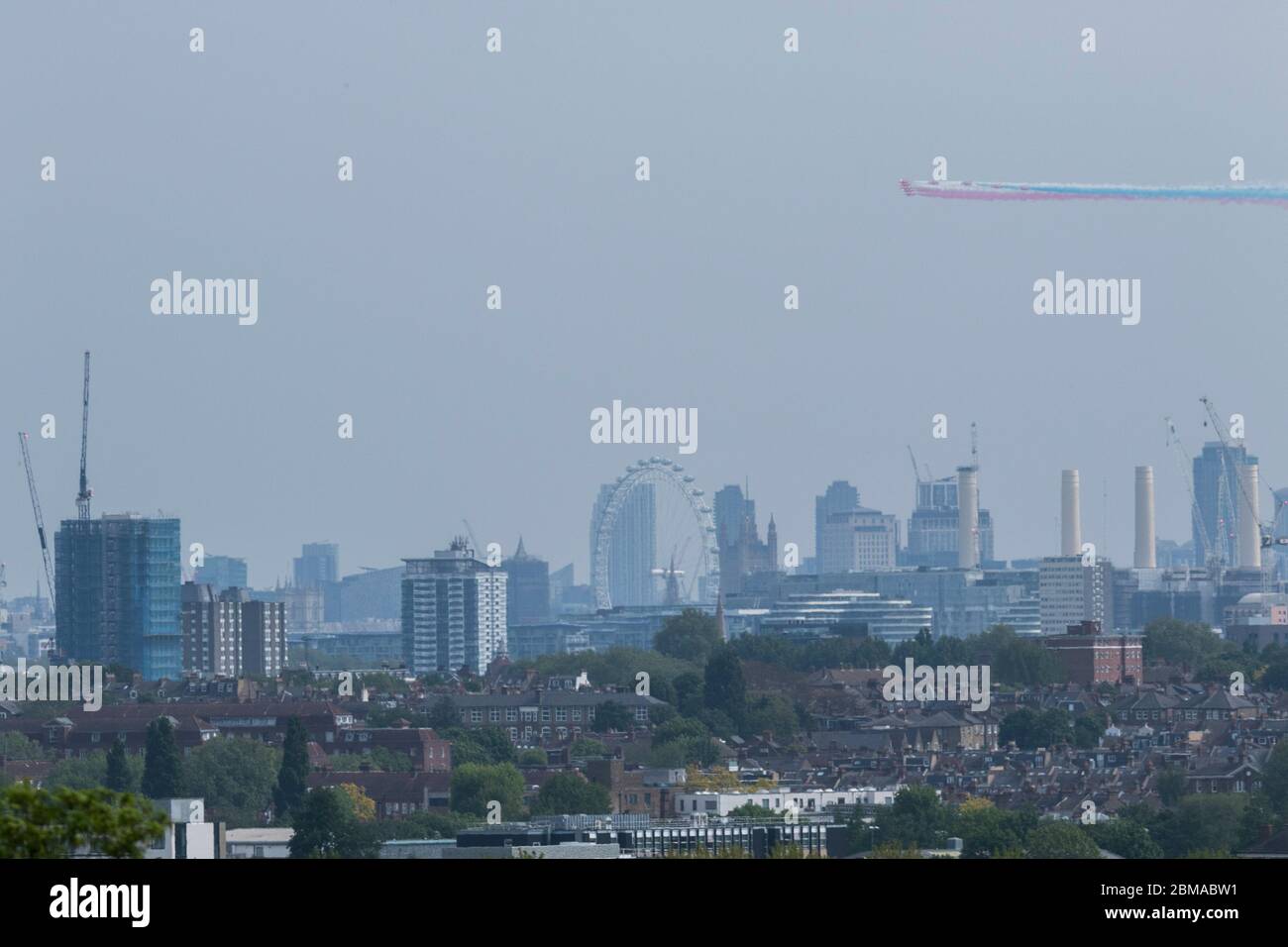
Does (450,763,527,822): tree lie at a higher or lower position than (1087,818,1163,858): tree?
higher

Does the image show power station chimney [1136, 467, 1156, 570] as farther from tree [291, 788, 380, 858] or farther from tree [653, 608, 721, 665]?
tree [291, 788, 380, 858]

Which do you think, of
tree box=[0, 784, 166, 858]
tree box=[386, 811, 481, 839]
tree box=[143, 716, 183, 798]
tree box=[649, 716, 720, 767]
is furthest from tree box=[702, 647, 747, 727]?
tree box=[0, 784, 166, 858]

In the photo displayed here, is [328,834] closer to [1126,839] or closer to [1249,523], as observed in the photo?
[1126,839]

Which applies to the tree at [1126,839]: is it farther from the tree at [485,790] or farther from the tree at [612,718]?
the tree at [612,718]

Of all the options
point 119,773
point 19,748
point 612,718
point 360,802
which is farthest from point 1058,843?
point 612,718

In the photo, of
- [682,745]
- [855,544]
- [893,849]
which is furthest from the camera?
[855,544]

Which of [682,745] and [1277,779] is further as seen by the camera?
[682,745]
